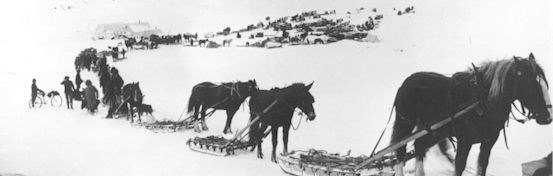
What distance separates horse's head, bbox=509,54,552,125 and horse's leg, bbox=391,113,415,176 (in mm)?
605

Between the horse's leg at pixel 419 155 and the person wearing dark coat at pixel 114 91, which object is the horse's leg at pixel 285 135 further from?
the person wearing dark coat at pixel 114 91

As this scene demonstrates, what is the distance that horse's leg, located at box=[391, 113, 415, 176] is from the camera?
3148mm

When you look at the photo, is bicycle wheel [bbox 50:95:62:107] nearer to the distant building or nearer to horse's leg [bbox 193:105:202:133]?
the distant building

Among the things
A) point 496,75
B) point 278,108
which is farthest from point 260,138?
point 496,75

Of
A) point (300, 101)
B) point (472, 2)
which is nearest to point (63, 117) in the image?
point (300, 101)

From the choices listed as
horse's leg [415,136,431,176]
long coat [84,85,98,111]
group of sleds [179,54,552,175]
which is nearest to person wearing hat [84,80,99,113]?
long coat [84,85,98,111]

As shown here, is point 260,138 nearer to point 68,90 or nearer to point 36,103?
point 68,90

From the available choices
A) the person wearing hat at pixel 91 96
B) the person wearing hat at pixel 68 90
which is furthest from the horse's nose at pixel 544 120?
the person wearing hat at pixel 68 90

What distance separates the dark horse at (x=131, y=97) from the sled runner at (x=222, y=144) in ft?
1.82

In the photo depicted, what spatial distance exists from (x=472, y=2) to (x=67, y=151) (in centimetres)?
341

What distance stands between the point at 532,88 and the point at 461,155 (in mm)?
500

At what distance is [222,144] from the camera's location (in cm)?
399

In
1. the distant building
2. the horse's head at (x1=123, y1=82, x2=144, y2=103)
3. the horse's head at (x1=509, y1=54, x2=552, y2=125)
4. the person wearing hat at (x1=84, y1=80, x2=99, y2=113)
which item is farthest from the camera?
the person wearing hat at (x1=84, y1=80, x2=99, y2=113)

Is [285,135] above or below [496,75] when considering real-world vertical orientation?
below
